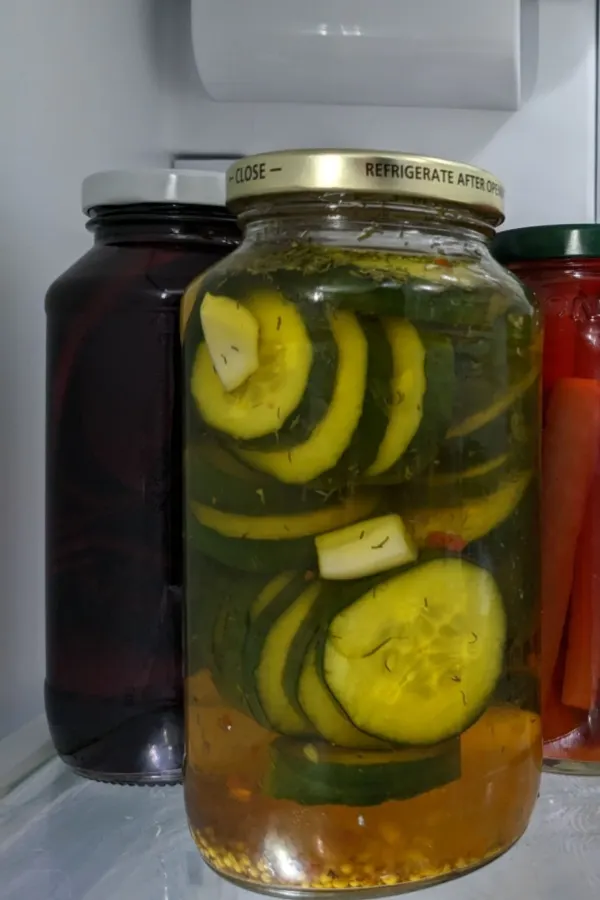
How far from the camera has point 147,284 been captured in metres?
0.46

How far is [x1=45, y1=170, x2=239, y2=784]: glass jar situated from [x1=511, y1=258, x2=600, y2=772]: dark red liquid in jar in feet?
0.56

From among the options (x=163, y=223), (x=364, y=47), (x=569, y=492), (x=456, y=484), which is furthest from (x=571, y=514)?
(x=364, y=47)

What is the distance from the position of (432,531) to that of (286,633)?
0.07 meters

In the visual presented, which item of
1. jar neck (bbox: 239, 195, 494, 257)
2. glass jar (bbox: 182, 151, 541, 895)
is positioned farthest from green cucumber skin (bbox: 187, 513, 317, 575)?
jar neck (bbox: 239, 195, 494, 257)

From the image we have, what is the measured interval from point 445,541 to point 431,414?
0.05 metres

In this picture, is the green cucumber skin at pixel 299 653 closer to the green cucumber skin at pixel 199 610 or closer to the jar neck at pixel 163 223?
the green cucumber skin at pixel 199 610

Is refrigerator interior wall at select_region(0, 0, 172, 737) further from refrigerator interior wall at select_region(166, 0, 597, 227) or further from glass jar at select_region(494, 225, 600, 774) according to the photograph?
glass jar at select_region(494, 225, 600, 774)

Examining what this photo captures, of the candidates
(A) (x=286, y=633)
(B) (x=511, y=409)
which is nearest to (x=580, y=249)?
(B) (x=511, y=409)

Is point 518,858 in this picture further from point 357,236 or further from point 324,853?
point 357,236

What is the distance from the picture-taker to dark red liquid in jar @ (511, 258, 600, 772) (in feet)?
1.50

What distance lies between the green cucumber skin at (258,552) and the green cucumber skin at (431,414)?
0.04 m

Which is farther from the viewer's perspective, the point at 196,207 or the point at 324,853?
the point at 196,207

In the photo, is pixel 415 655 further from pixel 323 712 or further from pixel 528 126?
pixel 528 126

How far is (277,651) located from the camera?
36cm
